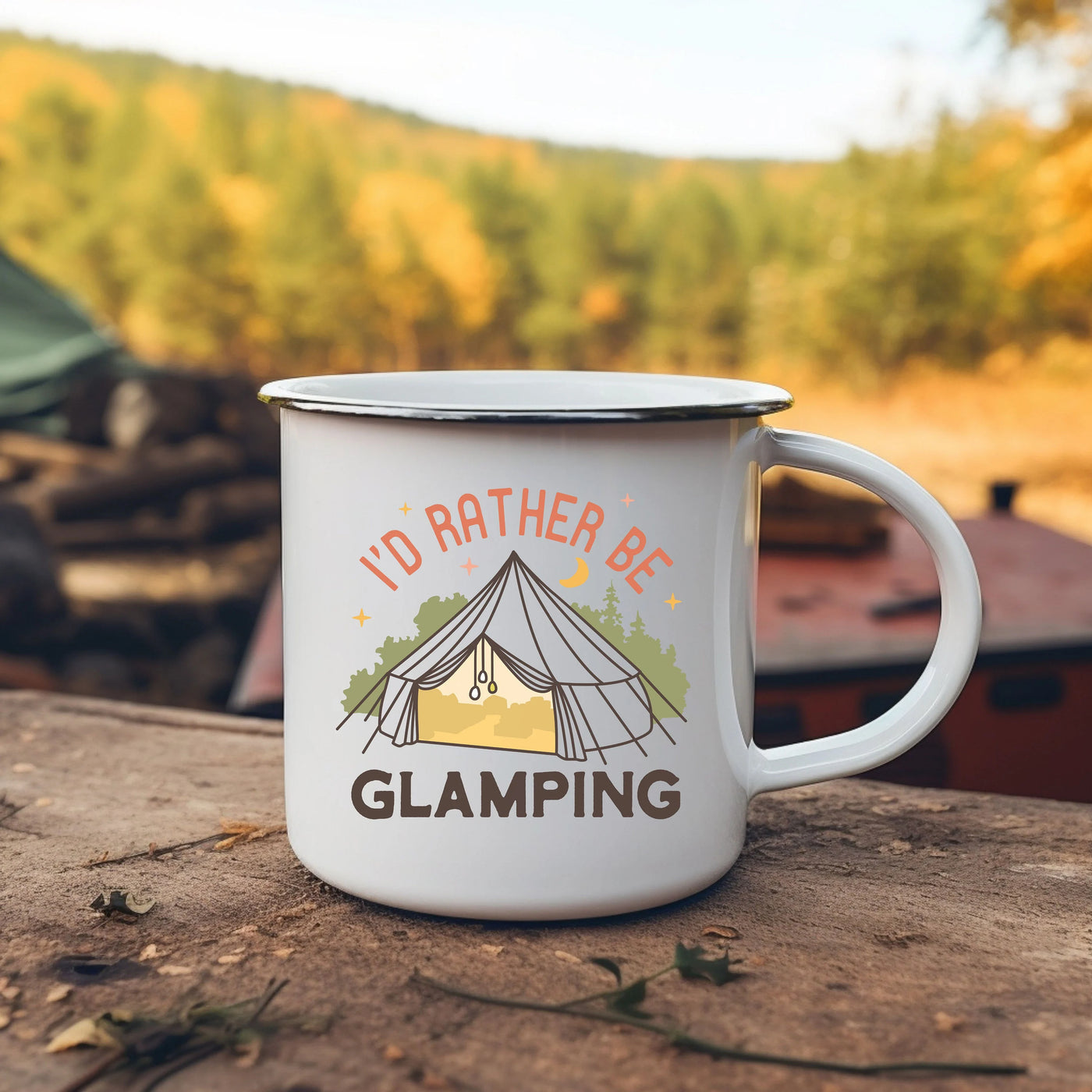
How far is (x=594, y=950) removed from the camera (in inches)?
27.8

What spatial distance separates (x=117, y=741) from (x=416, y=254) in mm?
13069

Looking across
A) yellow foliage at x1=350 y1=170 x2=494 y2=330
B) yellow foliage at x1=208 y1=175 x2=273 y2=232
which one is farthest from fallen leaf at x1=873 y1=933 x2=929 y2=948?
yellow foliage at x1=208 y1=175 x2=273 y2=232

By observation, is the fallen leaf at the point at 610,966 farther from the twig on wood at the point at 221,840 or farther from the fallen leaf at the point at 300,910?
the twig on wood at the point at 221,840

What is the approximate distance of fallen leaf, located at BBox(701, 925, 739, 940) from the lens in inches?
28.7

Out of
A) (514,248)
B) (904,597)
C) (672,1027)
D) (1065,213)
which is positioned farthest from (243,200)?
(672,1027)

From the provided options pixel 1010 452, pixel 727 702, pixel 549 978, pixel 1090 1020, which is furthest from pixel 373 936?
pixel 1010 452

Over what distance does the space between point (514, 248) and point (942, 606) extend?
14.1m

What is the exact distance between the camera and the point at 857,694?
1835 millimetres

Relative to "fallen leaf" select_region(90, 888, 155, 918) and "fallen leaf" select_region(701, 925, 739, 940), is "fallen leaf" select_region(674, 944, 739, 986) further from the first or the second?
"fallen leaf" select_region(90, 888, 155, 918)

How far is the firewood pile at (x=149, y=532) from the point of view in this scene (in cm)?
442

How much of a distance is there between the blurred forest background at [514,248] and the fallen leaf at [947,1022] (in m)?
11.7

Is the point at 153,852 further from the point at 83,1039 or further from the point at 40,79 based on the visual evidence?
the point at 40,79

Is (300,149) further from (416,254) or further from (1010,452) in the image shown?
(1010,452)

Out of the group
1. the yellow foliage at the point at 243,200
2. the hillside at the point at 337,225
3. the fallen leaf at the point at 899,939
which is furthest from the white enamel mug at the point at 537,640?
the yellow foliage at the point at 243,200
